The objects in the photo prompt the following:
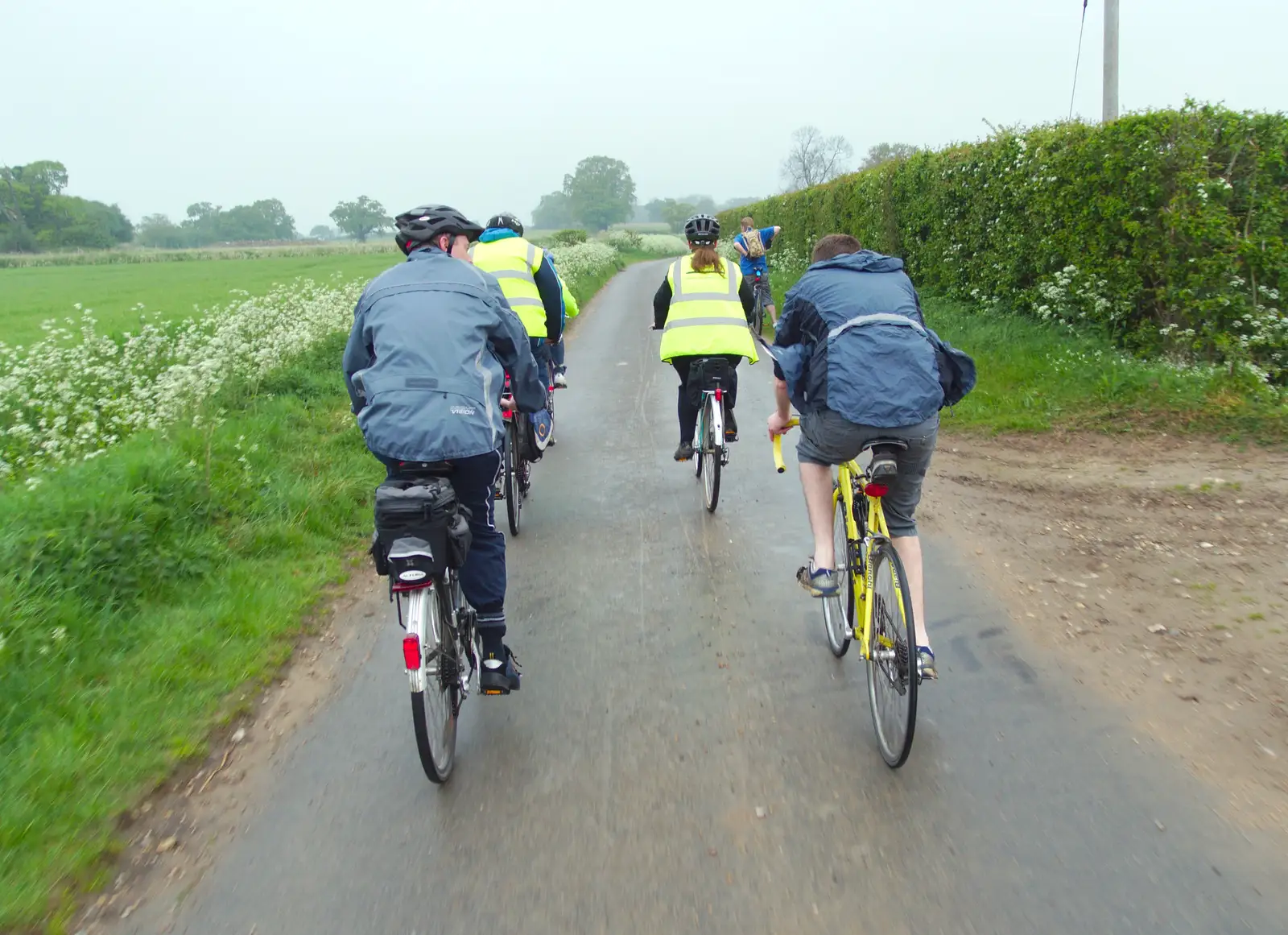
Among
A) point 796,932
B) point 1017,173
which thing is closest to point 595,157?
point 1017,173

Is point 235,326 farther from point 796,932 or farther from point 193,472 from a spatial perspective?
point 796,932

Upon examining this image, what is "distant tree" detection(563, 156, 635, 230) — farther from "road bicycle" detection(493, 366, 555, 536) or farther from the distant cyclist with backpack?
"road bicycle" detection(493, 366, 555, 536)

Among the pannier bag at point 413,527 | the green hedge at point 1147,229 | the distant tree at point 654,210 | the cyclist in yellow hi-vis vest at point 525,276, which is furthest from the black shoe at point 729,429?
the distant tree at point 654,210

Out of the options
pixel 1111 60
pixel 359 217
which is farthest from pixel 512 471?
pixel 359 217

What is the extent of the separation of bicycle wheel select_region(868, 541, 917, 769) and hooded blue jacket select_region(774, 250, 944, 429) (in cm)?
56

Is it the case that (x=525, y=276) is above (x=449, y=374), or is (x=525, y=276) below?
above

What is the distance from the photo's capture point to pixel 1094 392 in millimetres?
7859

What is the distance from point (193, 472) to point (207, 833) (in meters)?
3.23

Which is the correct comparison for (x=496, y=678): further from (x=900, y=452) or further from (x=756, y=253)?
(x=756, y=253)

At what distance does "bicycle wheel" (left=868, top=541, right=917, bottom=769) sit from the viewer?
3035 mm

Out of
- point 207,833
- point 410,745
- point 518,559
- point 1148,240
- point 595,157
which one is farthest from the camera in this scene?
point 595,157

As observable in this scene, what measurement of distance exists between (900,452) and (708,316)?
8.97 feet

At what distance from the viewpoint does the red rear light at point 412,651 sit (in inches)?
113

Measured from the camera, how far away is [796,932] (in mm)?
2441
